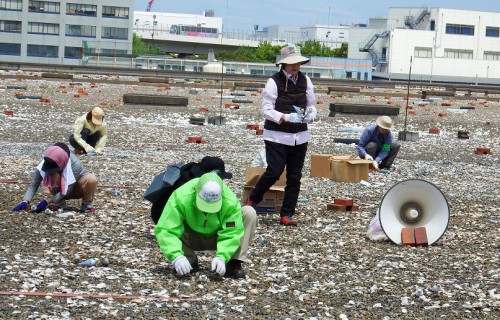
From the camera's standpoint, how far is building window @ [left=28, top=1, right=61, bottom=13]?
388 feet

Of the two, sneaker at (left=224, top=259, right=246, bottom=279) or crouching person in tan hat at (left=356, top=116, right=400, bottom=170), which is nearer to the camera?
sneaker at (left=224, top=259, right=246, bottom=279)

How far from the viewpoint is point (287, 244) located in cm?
1194

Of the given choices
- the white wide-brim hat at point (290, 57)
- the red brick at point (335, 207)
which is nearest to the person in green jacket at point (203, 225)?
the white wide-brim hat at point (290, 57)

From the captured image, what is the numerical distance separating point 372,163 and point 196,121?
12207 millimetres

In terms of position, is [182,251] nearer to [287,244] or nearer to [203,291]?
[203,291]

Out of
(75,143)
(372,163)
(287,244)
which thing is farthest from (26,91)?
(287,244)

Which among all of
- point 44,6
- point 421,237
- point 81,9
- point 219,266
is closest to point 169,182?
point 219,266

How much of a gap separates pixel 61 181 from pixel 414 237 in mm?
4370

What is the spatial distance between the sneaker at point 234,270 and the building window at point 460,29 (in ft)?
390

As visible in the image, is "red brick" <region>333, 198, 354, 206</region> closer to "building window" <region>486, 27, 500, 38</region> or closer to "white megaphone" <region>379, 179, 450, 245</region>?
"white megaphone" <region>379, 179, 450, 245</region>

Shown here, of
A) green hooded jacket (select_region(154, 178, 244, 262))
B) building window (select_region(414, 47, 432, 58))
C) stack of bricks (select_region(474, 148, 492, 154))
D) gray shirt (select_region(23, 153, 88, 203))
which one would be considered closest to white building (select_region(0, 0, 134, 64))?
building window (select_region(414, 47, 432, 58))

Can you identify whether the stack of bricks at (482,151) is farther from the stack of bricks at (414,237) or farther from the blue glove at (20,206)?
the blue glove at (20,206)

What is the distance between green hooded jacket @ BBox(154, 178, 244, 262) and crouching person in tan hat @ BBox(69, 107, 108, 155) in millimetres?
10686

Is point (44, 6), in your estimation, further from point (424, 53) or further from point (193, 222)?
point (193, 222)
